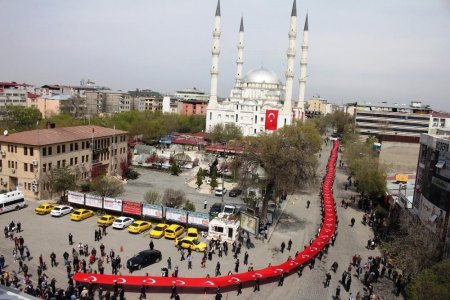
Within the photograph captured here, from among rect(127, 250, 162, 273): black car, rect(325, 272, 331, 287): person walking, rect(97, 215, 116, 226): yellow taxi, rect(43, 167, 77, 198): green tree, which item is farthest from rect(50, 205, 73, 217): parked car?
rect(325, 272, 331, 287): person walking

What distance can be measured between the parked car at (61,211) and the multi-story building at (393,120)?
237ft

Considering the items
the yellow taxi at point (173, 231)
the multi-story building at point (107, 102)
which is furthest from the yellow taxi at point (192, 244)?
the multi-story building at point (107, 102)

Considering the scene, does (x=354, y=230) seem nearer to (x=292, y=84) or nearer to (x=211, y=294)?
(x=211, y=294)

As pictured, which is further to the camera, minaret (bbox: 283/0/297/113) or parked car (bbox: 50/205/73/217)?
minaret (bbox: 283/0/297/113)

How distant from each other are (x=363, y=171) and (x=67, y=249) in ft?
81.7

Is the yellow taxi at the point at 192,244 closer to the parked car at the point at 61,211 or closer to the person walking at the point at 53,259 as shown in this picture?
the person walking at the point at 53,259

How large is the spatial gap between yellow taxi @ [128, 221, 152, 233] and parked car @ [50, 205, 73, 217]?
5.43 metres

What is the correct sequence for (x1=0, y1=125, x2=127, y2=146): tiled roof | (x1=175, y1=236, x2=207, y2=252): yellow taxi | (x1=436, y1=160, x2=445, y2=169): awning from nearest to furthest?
(x1=436, y1=160, x2=445, y2=169): awning
(x1=175, y1=236, x2=207, y2=252): yellow taxi
(x1=0, y1=125, x2=127, y2=146): tiled roof

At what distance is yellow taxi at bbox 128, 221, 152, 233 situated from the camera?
953 inches

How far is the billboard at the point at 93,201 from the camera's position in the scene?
90.6ft

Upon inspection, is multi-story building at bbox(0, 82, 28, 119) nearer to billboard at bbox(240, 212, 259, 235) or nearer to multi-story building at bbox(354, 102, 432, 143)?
multi-story building at bbox(354, 102, 432, 143)

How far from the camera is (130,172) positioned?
132 ft

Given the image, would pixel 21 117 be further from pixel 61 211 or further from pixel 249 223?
pixel 249 223

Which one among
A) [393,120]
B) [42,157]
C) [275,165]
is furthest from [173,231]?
[393,120]
